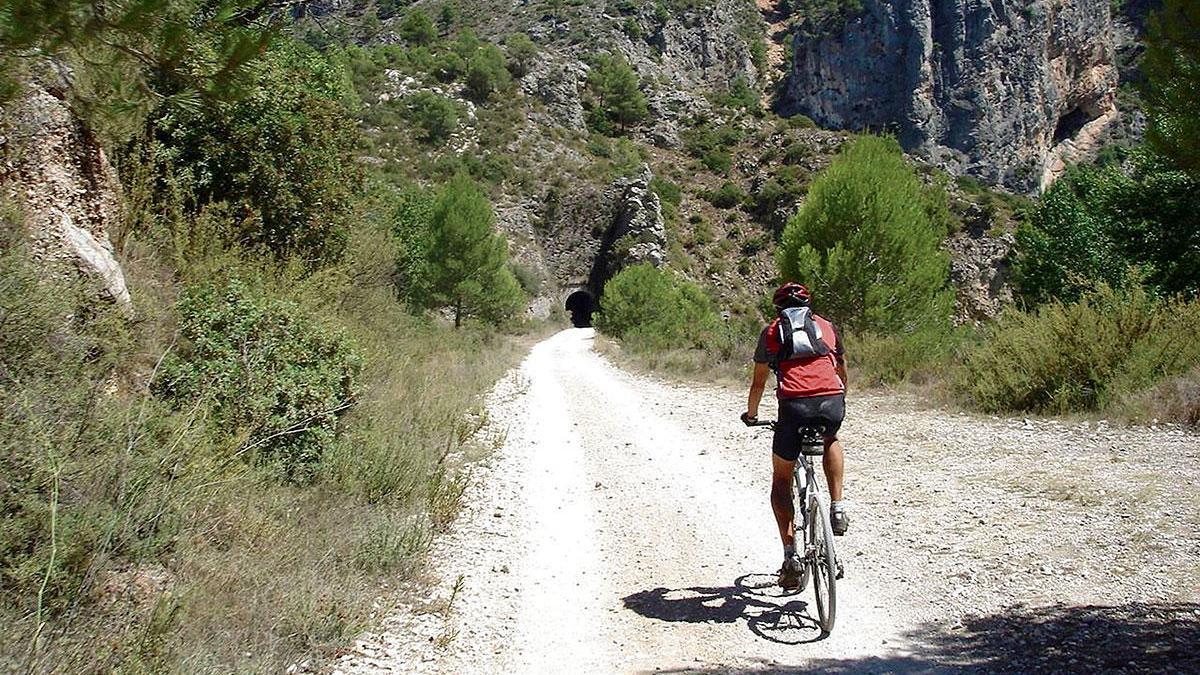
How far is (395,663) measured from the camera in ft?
12.4

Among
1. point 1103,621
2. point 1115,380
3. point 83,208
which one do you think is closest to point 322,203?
point 83,208

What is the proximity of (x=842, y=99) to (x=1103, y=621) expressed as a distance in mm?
73383

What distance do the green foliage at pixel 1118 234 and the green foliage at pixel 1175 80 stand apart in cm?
575

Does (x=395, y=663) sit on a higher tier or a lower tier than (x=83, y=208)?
lower

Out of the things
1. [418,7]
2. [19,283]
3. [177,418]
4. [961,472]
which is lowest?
[961,472]

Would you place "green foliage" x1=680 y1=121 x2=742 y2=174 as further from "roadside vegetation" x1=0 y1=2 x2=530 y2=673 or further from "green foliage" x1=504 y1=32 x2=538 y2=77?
"roadside vegetation" x1=0 y1=2 x2=530 y2=673

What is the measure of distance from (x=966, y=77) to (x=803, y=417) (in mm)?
74881

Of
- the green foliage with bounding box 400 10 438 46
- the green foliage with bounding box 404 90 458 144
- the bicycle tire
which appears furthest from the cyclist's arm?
the green foliage with bounding box 400 10 438 46

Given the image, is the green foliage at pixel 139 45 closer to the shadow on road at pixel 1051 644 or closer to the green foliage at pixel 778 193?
the shadow on road at pixel 1051 644

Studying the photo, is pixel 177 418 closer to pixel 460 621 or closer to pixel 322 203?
pixel 460 621

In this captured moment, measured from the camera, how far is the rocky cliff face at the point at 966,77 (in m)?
66.8

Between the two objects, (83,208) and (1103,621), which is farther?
(83,208)

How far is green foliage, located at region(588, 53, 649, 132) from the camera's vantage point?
2709 inches

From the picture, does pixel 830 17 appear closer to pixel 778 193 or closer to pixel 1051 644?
pixel 778 193
